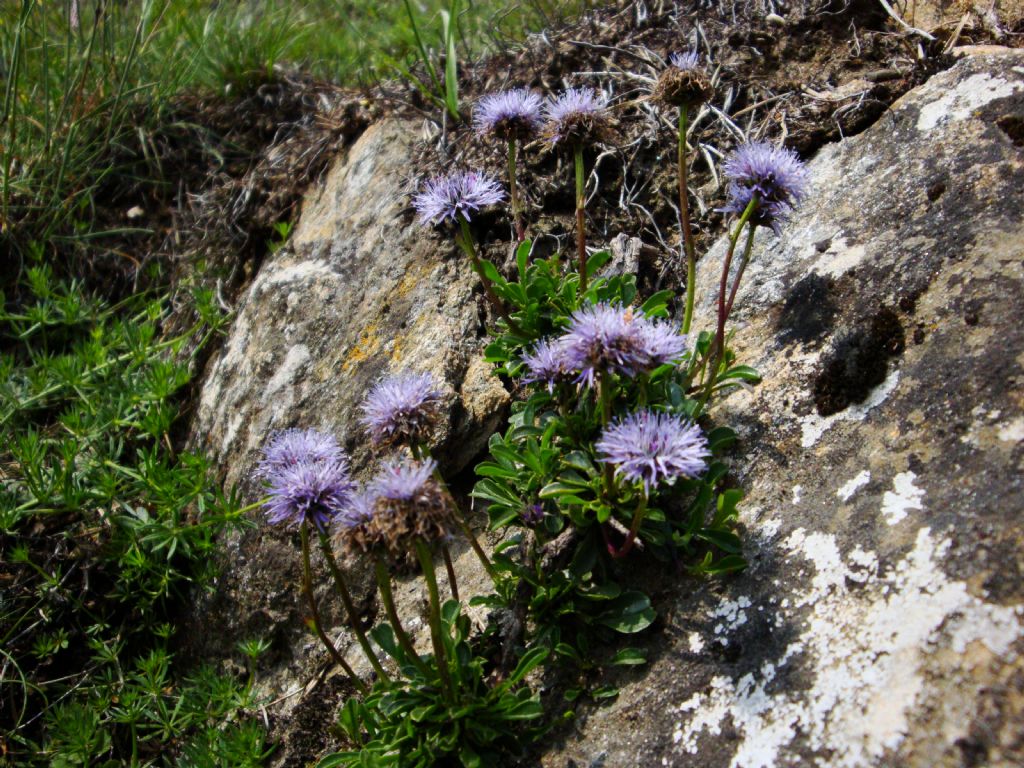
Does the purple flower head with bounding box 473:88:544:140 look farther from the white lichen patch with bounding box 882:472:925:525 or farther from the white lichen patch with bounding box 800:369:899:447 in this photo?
the white lichen patch with bounding box 882:472:925:525

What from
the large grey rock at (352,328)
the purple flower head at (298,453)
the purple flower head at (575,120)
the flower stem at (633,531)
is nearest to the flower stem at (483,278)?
the large grey rock at (352,328)

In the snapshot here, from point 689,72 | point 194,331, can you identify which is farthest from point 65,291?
point 689,72

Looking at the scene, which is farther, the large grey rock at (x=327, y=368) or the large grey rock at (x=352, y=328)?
the large grey rock at (x=352, y=328)

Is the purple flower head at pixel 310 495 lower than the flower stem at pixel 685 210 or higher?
lower

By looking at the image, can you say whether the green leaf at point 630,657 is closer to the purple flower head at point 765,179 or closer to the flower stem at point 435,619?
the flower stem at point 435,619

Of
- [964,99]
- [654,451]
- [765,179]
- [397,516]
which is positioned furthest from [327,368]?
[964,99]
